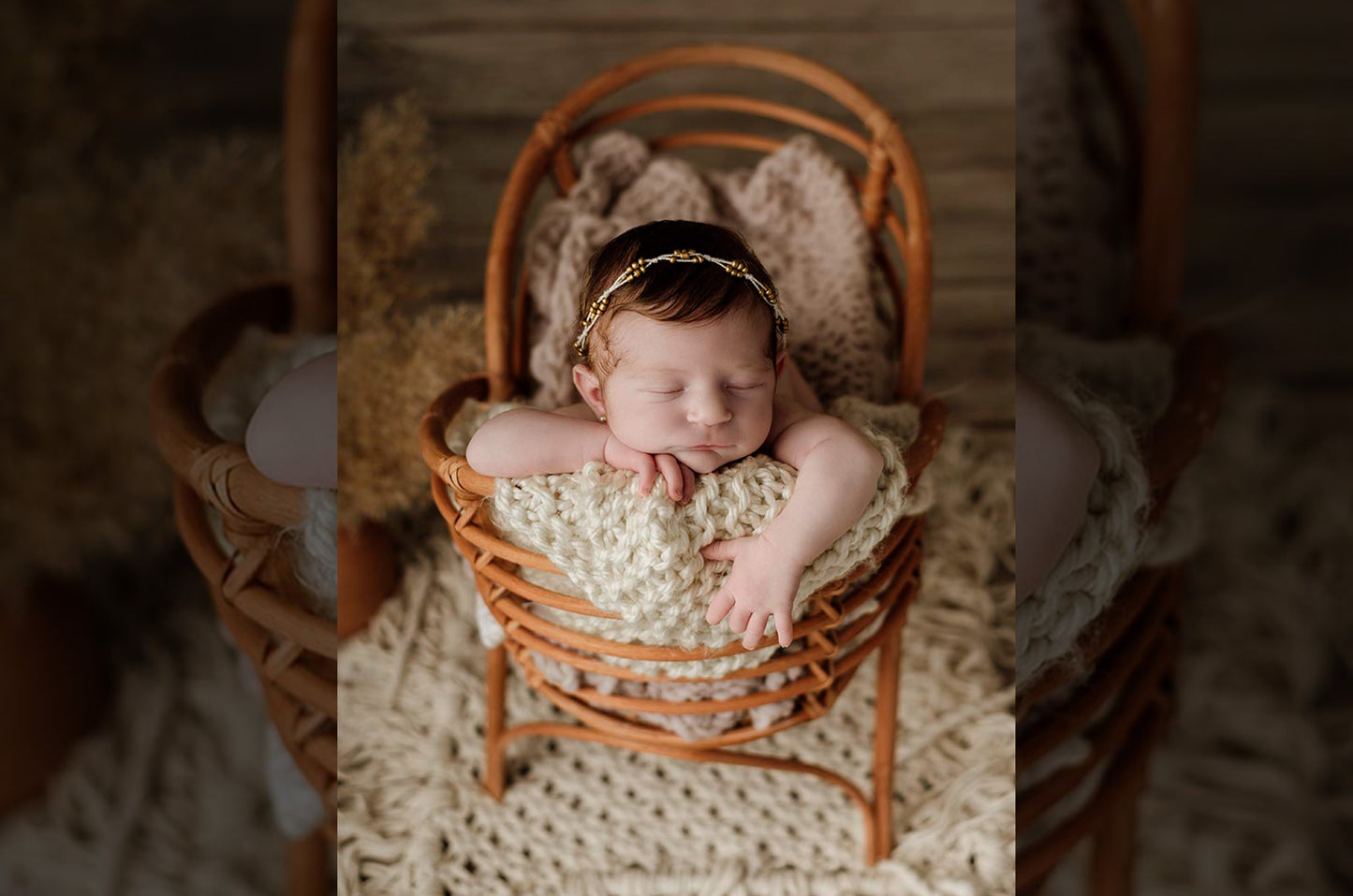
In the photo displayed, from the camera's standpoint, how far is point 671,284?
80 centimetres

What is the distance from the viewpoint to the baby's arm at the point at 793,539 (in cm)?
74

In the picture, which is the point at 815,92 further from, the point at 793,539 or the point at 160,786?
the point at 160,786

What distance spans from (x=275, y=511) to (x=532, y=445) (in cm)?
22

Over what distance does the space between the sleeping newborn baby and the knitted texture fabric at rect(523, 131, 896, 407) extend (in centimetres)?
26

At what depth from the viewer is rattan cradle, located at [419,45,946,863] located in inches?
33.5

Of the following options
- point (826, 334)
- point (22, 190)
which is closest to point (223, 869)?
point (22, 190)

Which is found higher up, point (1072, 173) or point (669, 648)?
point (1072, 173)

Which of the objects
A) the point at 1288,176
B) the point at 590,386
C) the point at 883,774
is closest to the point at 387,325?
the point at 590,386

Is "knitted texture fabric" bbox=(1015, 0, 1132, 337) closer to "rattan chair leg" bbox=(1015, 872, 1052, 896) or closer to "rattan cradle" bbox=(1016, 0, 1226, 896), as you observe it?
"rattan cradle" bbox=(1016, 0, 1226, 896)

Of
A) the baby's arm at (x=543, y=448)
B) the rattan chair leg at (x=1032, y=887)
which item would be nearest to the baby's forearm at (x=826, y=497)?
the baby's arm at (x=543, y=448)

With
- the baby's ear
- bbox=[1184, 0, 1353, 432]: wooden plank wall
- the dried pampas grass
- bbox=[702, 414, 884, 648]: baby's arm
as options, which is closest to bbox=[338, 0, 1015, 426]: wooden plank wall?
the dried pampas grass

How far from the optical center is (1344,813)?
17.6 inches

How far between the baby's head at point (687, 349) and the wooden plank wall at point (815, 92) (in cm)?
42

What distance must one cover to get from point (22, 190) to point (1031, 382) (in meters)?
0.61
